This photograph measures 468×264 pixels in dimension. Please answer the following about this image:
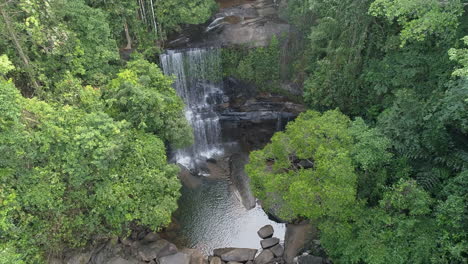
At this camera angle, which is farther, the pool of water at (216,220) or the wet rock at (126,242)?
the pool of water at (216,220)

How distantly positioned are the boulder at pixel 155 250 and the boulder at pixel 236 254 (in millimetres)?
2612

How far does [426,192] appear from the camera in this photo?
11.8m

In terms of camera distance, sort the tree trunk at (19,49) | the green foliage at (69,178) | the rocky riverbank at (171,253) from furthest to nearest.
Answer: the rocky riverbank at (171,253) < the tree trunk at (19,49) < the green foliage at (69,178)

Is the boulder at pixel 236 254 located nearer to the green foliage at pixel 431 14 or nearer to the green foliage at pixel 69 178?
the green foliage at pixel 69 178

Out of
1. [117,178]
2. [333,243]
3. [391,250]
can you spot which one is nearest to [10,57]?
[117,178]

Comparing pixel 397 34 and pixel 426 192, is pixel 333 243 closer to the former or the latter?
pixel 426 192

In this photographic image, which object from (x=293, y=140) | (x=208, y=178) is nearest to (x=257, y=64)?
(x=208, y=178)

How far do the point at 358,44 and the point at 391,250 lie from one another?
11.1 m

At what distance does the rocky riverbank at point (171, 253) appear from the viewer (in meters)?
16.5

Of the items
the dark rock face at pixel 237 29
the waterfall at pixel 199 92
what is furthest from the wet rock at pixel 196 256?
the dark rock face at pixel 237 29

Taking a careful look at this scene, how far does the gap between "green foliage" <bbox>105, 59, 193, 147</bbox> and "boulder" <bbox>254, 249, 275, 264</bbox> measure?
7.78 metres

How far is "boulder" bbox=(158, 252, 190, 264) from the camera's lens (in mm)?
17062

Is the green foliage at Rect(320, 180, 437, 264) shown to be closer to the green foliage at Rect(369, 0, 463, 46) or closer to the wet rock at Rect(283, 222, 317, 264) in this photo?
the wet rock at Rect(283, 222, 317, 264)

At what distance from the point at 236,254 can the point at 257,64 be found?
15360 mm
